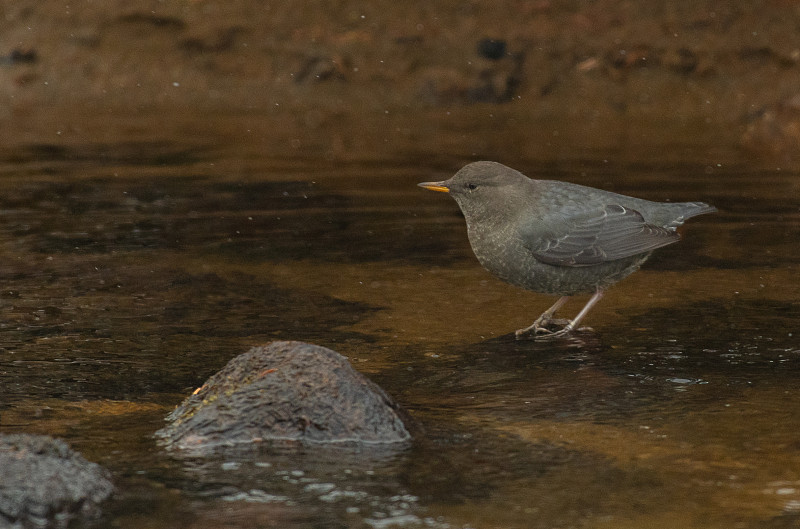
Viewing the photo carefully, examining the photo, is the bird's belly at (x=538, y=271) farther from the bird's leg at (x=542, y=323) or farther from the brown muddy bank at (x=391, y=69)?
the brown muddy bank at (x=391, y=69)

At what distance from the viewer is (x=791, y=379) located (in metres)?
4.82

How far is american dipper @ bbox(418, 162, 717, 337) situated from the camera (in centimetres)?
554

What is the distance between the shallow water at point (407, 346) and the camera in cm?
358

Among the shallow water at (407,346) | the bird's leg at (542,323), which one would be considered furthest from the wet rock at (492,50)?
the bird's leg at (542,323)

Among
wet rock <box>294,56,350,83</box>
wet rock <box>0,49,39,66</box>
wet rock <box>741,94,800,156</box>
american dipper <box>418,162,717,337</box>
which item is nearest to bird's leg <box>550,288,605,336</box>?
american dipper <box>418,162,717,337</box>

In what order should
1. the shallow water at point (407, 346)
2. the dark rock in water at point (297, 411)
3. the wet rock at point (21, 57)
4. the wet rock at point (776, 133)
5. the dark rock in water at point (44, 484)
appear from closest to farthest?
the dark rock in water at point (44, 484), the shallow water at point (407, 346), the dark rock in water at point (297, 411), the wet rock at point (776, 133), the wet rock at point (21, 57)

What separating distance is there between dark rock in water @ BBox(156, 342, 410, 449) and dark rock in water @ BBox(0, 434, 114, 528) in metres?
0.53

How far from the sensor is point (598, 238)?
18.6ft

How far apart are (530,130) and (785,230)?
4.27 m

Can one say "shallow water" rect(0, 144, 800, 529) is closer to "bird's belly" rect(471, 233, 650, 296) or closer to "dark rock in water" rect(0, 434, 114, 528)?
"dark rock in water" rect(0, 434, 114, 528)

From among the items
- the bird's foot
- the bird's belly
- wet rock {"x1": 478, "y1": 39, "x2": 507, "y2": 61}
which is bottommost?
the bird's foot

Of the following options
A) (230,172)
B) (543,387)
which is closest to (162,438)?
(543,387)

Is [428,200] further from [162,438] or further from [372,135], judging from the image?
[162,438]

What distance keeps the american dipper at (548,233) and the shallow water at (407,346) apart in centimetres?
29
